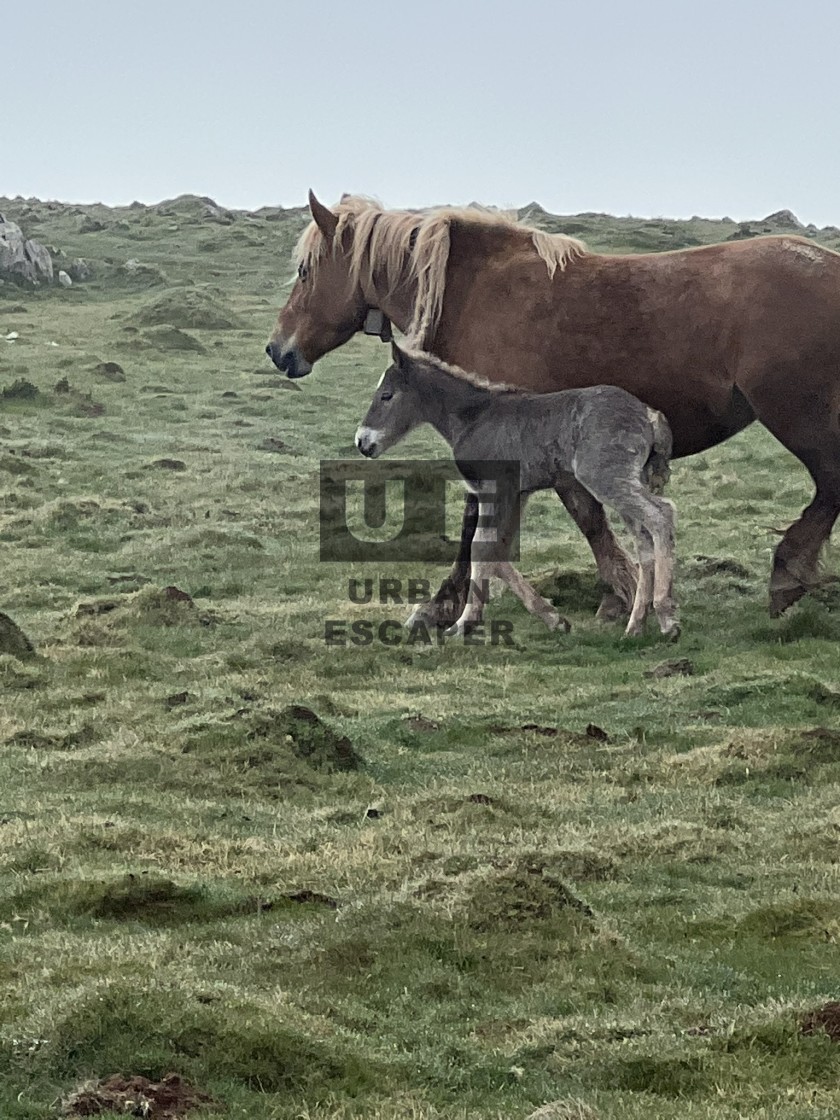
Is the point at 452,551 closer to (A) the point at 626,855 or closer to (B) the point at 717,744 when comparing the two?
(B) the point at 717,744

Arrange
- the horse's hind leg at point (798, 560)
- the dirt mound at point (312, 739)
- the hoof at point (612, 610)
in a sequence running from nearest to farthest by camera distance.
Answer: the dirt mound at point (312, 739), the horse's hind leg at point (798, 560), the hoof at point (612, 610)

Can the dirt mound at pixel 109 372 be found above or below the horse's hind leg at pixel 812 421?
below

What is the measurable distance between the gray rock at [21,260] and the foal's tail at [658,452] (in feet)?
140

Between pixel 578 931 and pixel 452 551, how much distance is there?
12.7m

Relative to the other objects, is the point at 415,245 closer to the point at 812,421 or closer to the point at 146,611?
the point at 812,421

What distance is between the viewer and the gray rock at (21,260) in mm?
54125

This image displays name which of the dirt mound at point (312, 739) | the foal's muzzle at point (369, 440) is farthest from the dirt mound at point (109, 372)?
the dirt mound at point (312, 739)

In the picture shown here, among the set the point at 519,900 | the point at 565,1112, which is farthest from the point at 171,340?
the point at 565,1112

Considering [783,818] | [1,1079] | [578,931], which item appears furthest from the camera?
[783,818]

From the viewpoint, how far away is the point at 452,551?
65.6 ft

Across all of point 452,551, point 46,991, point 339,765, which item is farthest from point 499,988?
point 452,551

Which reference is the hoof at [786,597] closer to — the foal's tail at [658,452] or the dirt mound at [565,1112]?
the foal's tail at [658,452]

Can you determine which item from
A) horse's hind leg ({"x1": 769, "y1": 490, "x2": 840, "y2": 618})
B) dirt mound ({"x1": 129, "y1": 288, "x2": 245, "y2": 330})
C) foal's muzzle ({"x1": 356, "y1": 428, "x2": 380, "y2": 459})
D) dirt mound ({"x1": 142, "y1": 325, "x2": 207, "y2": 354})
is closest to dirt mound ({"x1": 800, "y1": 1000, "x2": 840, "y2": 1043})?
horse's hind leg ({"x1": 769, "y1": 490, "x2": 840, "y2": 618})

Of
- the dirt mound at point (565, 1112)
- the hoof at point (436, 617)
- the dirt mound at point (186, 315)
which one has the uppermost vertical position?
the dirt mound at point (565, 1112)
